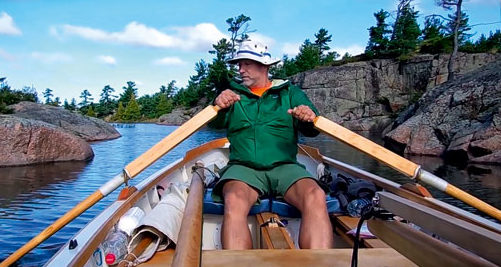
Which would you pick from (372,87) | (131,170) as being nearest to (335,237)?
(131,170)

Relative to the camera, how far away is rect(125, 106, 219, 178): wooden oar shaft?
322 centimetres

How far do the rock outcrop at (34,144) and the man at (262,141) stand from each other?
8578mm

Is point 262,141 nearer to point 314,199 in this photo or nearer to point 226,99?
point 226,99

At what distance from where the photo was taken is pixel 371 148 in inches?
129

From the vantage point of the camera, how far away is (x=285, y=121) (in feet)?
11.4

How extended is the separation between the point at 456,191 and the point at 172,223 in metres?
2.02

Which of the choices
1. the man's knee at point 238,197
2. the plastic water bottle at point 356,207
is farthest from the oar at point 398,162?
the man's knee at point 238,197

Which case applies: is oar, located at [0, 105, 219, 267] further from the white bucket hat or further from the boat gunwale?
the boat gunwale

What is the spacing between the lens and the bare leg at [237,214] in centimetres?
255

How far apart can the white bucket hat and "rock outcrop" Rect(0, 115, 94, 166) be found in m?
8.75

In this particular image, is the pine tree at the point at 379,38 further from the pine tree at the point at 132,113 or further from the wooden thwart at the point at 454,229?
the pine tree at the point at 132,113

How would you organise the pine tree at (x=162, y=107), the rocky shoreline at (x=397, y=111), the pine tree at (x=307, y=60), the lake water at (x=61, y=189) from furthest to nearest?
the pine tree at (x=162, y=107) < the pine tree at (x=307, y=60) < the rocky shoreline at (x=397, y=111) < the lake water at (x=61, y=189)

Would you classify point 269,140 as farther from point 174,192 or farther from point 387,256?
point 387,256

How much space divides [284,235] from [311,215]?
0.21 m
